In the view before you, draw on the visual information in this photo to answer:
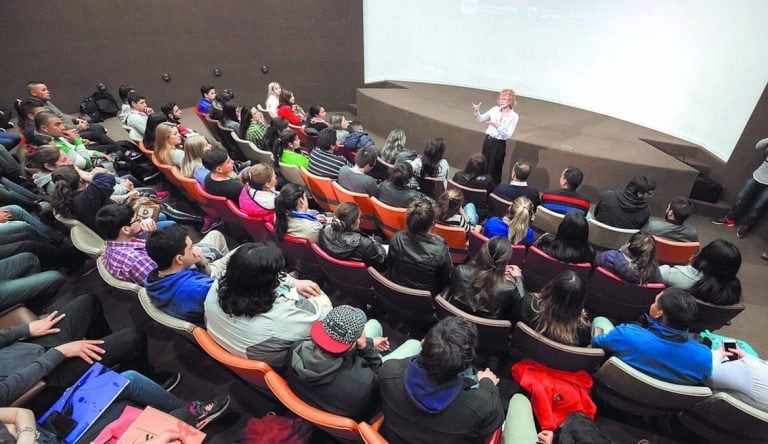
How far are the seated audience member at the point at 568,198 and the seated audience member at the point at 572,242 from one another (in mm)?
764

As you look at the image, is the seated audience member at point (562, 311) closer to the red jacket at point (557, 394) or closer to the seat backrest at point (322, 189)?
the red jacket at point (557, 394)

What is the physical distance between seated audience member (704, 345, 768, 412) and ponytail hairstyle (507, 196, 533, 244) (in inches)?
52.0

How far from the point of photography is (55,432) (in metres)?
1.56

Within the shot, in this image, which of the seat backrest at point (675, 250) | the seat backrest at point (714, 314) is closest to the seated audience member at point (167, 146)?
the seat backrest at point (675, 250)

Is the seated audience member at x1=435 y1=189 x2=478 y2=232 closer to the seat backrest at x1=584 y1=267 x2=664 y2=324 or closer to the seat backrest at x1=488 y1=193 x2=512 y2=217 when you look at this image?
the seat backrest at x1=488 y1=193 x2=512 y2=217

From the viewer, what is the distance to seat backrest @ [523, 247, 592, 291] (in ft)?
8.50

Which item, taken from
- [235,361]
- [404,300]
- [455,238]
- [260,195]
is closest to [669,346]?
[404,300]

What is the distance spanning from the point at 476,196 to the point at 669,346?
2182 millimetres

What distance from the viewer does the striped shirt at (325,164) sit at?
12.8 ft

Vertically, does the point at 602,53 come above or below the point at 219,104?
above

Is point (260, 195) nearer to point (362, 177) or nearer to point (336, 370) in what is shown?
point (362, 177)

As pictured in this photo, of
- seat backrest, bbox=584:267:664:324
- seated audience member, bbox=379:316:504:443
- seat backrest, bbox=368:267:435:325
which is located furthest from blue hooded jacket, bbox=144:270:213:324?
seat backrest, bbox=584:267:664:324

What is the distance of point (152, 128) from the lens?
431cm

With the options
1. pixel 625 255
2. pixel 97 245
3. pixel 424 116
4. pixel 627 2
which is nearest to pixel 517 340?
pixel 625 255
